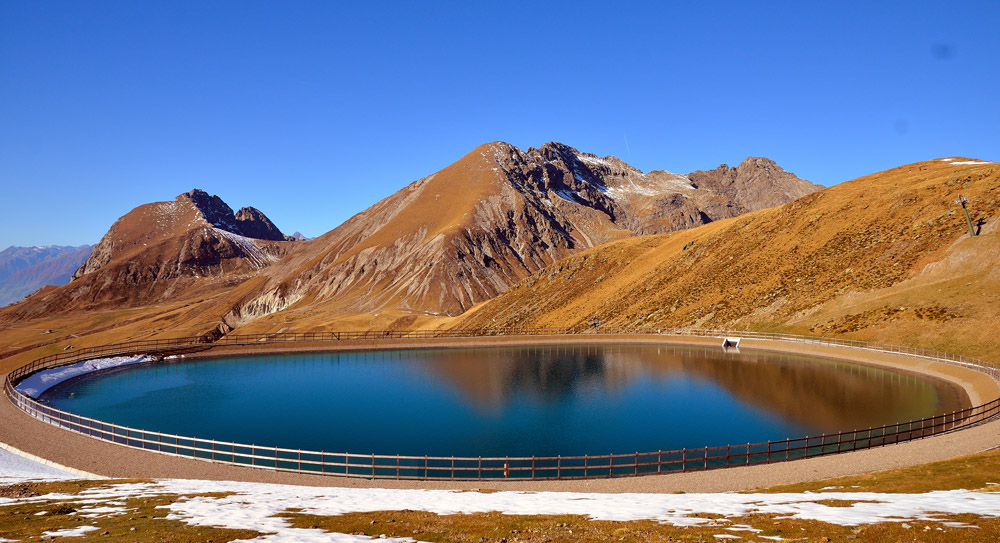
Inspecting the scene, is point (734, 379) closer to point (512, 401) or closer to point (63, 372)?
point (512, 401)

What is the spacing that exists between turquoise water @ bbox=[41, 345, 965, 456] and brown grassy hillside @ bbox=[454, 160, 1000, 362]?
39.5 ft

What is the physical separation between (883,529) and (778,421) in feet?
85.0

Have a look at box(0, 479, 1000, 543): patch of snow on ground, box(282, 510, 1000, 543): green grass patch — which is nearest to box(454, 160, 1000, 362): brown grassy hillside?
box(0, 479, 1000, 543): patch of snow on ground

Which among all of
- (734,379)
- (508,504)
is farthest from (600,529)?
(734,379)

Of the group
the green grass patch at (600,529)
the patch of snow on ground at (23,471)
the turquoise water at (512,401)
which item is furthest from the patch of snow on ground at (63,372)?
the green grass patch at (600,529)

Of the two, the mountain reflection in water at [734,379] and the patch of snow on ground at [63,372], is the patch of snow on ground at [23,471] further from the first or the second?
the mountain reflection in water at [734,379]

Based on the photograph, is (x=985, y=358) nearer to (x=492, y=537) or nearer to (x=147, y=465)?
(x=492, y=537)

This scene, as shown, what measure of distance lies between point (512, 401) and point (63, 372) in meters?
54.7

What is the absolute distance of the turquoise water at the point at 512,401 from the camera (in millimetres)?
39281

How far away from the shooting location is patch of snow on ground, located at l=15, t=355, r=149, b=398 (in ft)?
195

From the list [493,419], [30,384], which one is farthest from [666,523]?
[30,384]

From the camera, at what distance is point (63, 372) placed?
225ft

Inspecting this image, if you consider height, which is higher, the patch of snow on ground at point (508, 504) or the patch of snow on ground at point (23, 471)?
the patch of snow on ground at point (508, 504)

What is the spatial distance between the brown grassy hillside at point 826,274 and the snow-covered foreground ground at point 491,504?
1770 inches
